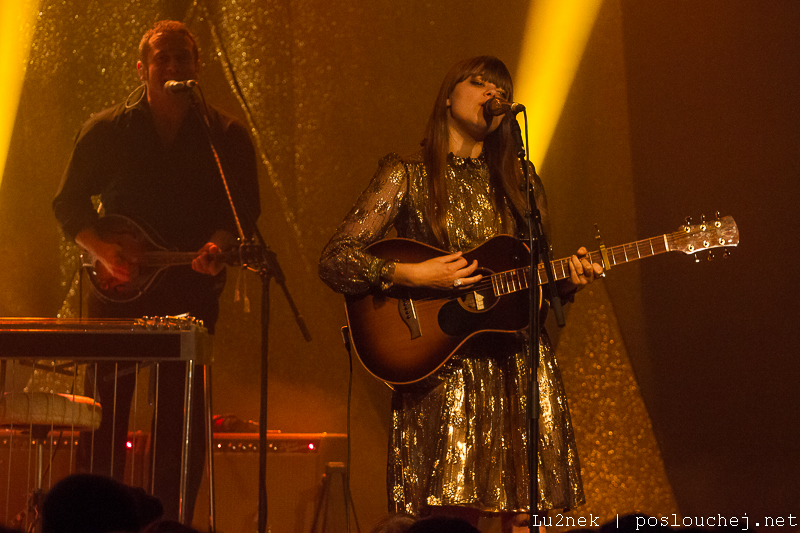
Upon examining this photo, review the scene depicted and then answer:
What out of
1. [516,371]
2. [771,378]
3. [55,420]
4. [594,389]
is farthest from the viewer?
[594,389]

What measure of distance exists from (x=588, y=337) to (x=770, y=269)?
1143mm

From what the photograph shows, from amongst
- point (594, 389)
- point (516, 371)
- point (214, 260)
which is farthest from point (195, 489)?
point (594, 389)

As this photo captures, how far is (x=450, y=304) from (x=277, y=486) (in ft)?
6.03

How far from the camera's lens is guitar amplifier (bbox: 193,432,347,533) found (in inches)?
172

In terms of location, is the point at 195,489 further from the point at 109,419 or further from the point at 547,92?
the point at 547,92

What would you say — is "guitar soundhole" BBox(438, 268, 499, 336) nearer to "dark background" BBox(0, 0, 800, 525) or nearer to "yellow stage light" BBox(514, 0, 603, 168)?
"dark background" BBox(0, 0, 800, 525)

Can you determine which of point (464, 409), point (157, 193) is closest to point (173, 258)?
point (157, 193)

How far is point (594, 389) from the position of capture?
5305 mm

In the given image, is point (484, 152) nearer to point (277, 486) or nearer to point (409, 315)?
point (409, 315)

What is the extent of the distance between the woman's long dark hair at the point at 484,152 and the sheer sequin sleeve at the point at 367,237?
0.13 m

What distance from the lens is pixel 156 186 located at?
5.16 meters

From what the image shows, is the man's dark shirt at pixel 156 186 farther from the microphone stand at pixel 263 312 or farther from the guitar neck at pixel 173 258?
the microphone stand at pixel 263 312

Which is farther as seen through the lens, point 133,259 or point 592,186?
point 592,186

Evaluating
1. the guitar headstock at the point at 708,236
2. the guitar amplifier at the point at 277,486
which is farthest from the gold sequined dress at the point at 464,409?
the guitar amplifier at the point at 277,486
